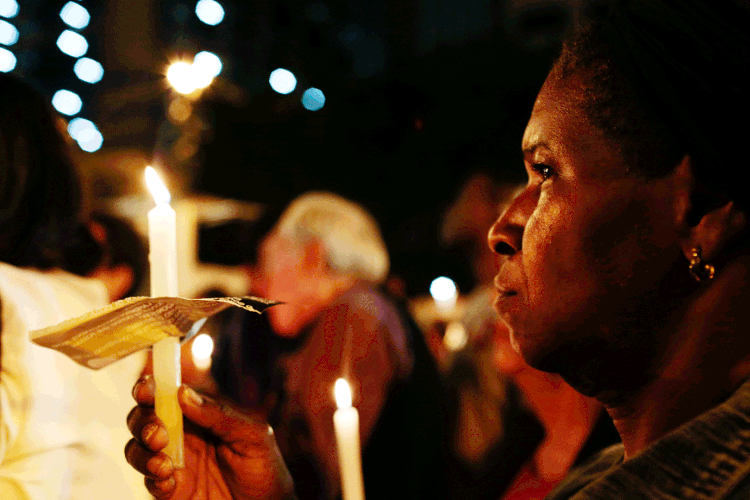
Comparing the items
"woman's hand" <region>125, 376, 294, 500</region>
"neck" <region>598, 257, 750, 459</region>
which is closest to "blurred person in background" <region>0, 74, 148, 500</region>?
"woman's hand" <region>125, 376, 294, 500</region>

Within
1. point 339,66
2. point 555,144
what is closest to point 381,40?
point 339,66

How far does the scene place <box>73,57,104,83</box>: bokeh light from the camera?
92 cm

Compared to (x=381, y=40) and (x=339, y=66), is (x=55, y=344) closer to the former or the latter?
(x=339, y=66)

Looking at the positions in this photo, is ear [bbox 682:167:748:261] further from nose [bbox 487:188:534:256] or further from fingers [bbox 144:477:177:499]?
fingers [bbox 144:477:177:499]

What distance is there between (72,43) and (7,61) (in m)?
0.11

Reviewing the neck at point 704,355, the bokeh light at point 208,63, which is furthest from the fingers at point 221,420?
the bokeh light at point 208,63

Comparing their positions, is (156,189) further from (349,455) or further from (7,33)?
(7,33)

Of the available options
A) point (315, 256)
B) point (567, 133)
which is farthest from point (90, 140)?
point (567, 133)

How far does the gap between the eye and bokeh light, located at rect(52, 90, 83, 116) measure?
732 mm

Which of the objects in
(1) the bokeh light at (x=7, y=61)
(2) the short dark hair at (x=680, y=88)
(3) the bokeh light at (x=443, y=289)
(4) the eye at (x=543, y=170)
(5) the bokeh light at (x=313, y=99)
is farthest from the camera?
(3) the bokeh light at (x=443, y=289)

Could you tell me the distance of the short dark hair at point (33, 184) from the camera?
74 cm

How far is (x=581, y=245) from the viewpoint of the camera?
50 centimetres

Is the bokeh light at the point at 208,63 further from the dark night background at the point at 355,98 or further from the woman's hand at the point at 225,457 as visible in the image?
the woman's hand at the point at 225,457

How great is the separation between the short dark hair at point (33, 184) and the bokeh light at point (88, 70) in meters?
0.10
